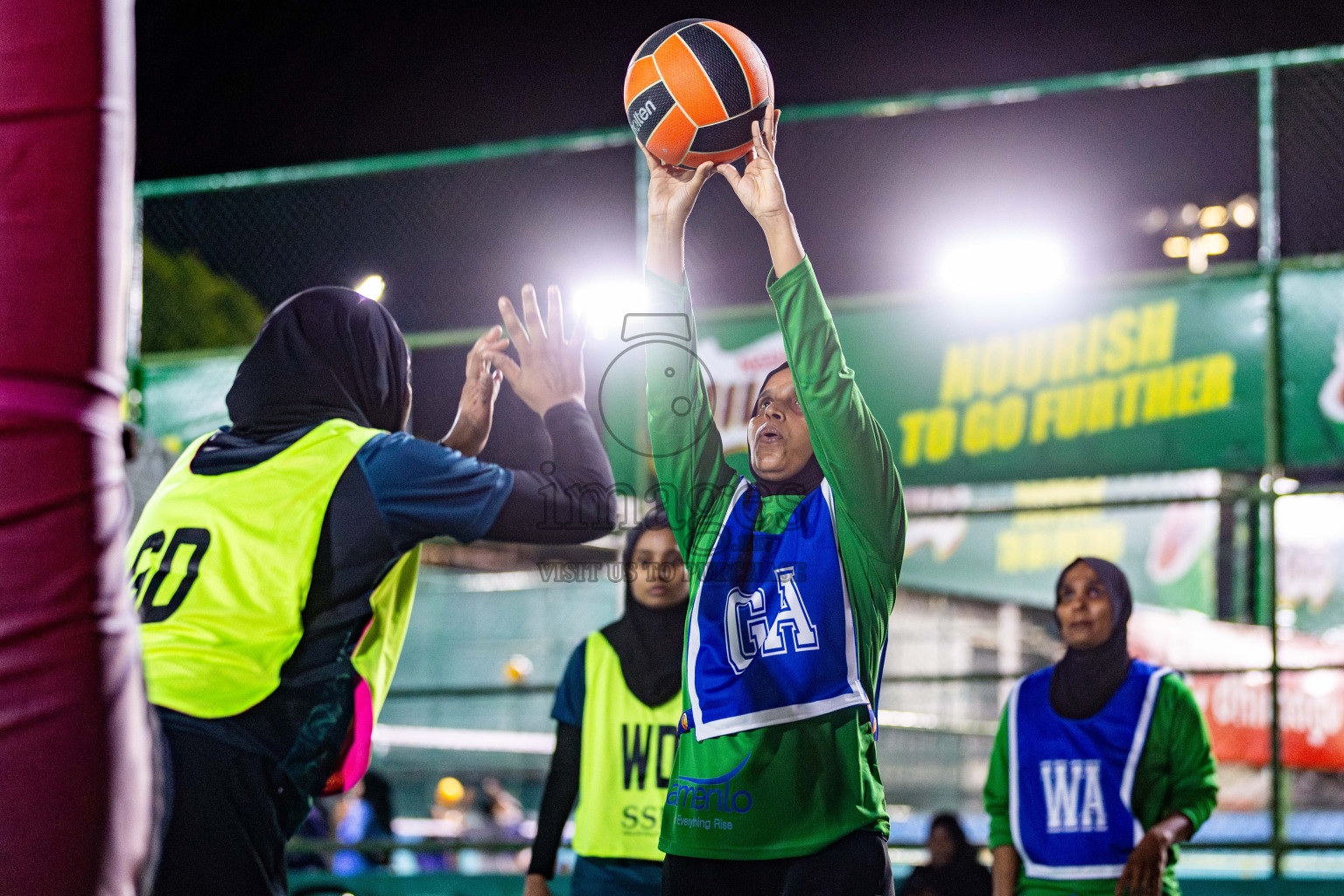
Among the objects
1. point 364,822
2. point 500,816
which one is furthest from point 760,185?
point 500,816

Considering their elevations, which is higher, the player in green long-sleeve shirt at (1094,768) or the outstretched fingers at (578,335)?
the outstretched fingers at (578,335)

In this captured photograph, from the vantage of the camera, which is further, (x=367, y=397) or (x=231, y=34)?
(x=231, y=34)

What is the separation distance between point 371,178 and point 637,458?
8.69 ft

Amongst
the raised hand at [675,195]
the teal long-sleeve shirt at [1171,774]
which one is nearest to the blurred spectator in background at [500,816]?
the teal long-sleeve shirt at [1171,774]

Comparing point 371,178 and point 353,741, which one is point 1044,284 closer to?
point 371,178

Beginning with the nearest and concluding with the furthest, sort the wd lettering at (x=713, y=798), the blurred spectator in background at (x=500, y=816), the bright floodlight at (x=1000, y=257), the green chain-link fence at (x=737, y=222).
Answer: the wd lettering at (x=713, y=798) → the green chain-link fence at (x=737, y=222) → the blurred spectator in background at (x=500, y=816) → the bright floodlight at (x=1000, y=257)

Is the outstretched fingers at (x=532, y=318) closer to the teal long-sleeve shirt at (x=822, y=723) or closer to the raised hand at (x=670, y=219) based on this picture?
the raised hand at (x=670, y=219)

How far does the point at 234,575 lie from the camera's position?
2844 millimetres

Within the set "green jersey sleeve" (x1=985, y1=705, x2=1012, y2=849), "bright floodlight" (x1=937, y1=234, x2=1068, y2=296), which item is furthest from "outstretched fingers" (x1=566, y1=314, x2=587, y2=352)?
"bright floodlight" (x1=937, y1=234, x2=1068, y2=296)

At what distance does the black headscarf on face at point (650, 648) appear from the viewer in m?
4.83

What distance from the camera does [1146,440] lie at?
277 inches

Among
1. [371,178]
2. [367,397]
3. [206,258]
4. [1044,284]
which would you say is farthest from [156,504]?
[206,258]

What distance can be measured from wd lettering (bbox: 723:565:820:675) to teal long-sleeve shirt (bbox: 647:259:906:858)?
0.41 feet

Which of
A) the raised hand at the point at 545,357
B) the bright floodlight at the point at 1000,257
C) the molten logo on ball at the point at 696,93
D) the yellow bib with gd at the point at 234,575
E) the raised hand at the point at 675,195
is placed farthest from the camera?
the bright floodlight at the point at 1000,257
